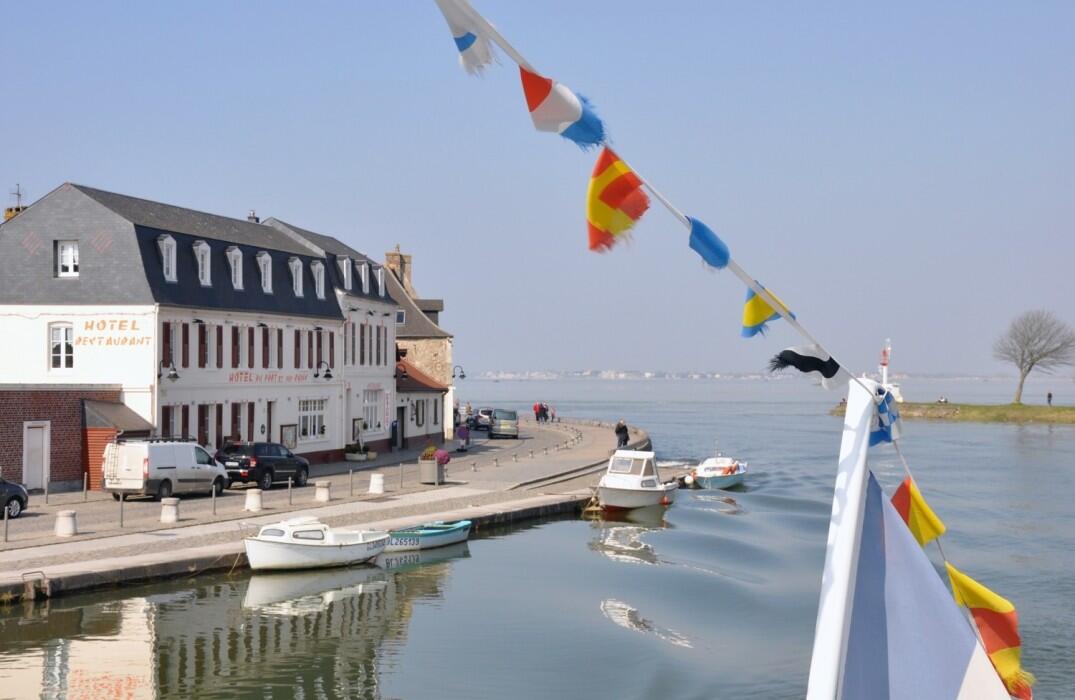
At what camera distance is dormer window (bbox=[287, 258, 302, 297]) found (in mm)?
49406

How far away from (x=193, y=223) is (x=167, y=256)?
436cm

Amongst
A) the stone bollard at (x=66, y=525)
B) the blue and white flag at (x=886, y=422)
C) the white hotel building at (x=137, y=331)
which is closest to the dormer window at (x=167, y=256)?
the white hotel building at (x=137, y=331)

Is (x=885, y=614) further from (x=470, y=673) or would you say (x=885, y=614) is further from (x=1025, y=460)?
(x=1025, y=460)

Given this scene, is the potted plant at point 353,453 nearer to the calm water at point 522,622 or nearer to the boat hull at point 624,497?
the boat hull at point 624,497

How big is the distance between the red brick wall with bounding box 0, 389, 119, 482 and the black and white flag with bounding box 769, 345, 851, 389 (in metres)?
33.5

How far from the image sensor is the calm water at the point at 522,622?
19.8m

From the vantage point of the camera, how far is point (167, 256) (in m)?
41.5

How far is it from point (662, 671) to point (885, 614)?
1328cm

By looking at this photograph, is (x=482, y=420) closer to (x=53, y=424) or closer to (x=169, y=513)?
(x=53, y=424)

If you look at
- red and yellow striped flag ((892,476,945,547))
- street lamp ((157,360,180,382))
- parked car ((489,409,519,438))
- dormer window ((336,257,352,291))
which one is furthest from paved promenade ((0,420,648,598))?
red and yellow striped flag ((892,476,945,547))

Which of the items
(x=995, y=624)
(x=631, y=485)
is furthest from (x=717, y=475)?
(x=995, y=624)

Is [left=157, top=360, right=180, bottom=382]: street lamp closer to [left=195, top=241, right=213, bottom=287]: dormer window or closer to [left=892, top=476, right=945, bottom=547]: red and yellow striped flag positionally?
[left=195, top=241, right=213, bottom=287]: dormer window

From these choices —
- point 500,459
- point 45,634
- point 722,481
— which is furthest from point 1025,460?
point 45,634

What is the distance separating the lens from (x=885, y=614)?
8305 mm
